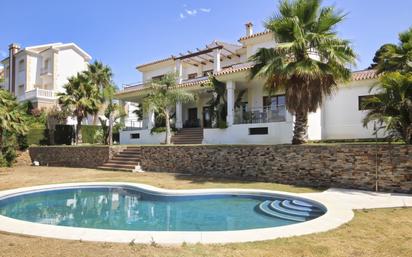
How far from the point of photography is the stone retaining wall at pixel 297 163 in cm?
1215

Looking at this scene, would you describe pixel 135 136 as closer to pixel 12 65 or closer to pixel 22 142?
pixel 22 142

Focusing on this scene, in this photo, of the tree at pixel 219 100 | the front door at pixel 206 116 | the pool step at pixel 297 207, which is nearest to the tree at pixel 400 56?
the pool step at pixel 297 207

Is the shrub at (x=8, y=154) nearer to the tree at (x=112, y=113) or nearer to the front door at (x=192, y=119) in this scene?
the tree at (x=112, y=113)

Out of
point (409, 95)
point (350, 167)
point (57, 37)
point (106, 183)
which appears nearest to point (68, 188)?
point (106, 183)

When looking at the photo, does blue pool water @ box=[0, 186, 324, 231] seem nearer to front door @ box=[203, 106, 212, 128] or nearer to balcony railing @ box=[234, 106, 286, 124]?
balcony railing @ box=[234, 106, 286, 124]

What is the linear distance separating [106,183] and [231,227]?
29.9 ft

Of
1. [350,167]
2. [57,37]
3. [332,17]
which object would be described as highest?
[57,37]

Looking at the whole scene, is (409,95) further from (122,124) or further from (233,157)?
(122,124)

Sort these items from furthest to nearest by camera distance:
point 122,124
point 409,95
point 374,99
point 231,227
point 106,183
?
point 122,124, point 106,183, point 374,99, point 409,95, point 231,227

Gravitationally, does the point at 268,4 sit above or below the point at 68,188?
above

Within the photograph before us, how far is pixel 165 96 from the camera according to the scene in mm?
24156

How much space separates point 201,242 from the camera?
6238 mm

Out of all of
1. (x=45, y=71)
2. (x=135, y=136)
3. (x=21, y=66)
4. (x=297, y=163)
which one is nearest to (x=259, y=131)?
(x=297, y=163)

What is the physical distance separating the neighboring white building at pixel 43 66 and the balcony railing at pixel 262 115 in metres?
31.4
